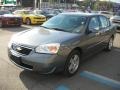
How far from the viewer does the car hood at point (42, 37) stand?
15.4 feet

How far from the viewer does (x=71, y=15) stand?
20.4ft

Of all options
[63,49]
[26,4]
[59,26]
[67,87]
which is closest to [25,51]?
[63,49]

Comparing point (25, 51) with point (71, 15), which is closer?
point (25, 51)

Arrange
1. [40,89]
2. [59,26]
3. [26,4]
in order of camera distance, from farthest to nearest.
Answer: [26,4] → [59,26] → [40,89]

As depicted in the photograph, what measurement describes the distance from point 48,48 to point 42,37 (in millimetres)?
543

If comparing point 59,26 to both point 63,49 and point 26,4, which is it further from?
point 26,4

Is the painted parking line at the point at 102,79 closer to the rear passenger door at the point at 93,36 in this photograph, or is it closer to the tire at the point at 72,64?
Result: the tire at the point at 72,64

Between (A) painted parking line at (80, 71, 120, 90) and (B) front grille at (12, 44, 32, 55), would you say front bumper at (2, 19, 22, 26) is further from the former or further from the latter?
(A) painted parking line at (80, 71, 120, 90)

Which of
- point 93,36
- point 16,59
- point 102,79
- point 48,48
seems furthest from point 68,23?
point 16,59

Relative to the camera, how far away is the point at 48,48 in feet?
14.7

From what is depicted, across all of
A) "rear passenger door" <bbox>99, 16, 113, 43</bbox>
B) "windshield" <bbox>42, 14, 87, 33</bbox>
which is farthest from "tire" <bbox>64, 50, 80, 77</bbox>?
"rear passenger door" <bbox>99, 16, 113, 43</bbox>

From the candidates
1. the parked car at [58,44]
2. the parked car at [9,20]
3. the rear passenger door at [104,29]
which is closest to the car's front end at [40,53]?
the parked car at [58,44]

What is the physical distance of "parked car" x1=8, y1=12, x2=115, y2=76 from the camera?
4418 millimetres

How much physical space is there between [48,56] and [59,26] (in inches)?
64.4
